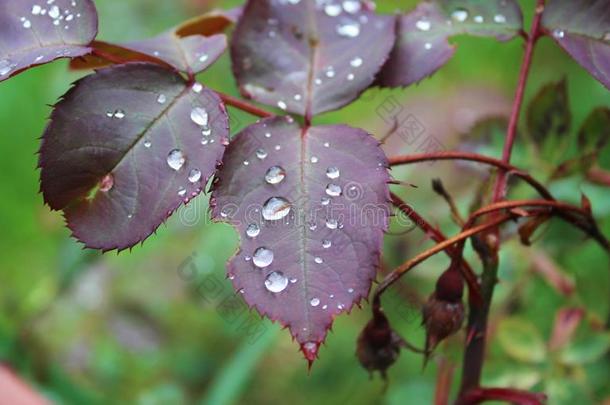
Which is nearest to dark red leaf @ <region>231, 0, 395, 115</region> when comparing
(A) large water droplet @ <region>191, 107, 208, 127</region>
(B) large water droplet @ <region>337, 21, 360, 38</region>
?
(B) large water droplet @ <region>337, 21, 360, 38</region>

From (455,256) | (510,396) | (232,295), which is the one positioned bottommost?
(232,295)

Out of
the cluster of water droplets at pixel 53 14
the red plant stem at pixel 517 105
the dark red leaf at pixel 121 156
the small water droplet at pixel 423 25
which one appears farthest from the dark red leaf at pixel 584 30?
the cluster of water droplets at pixel 53 14

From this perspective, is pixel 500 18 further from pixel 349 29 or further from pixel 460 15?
pixel 349 29

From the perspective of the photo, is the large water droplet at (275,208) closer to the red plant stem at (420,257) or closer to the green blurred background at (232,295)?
the red plant stem at (420,257)

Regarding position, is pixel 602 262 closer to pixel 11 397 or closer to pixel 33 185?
pixel 11 397

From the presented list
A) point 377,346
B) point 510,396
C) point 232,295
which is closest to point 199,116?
point 377,346

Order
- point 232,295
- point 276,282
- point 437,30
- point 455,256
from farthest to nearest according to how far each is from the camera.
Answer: point 232,295
point 437,30
point 455,256
point 276,282

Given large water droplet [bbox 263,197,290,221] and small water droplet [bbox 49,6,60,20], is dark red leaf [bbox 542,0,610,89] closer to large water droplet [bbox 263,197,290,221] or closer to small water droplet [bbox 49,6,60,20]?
large water droplet [bbox 263,197,290,221]
